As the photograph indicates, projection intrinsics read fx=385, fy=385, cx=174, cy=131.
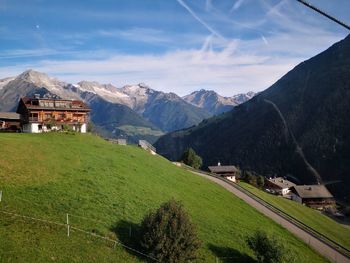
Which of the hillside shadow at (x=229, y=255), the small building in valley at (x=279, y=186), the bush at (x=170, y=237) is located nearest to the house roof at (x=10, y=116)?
the bush at (x=170, y=237)

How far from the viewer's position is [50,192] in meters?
43.0

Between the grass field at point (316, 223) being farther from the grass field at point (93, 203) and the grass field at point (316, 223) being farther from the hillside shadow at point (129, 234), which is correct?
the hillside shadow at point (129, 234)

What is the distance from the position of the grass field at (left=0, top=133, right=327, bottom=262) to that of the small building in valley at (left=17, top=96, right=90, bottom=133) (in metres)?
17.0

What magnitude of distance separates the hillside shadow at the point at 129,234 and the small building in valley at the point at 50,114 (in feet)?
174

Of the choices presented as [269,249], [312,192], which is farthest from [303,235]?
[312,192]

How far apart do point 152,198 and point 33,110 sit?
5231 centimetres

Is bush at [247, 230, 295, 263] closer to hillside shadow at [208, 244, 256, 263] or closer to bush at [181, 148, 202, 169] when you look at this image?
hillside shadow at [208, 244, 256, 263]

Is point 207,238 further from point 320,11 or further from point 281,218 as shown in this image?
point 320,11

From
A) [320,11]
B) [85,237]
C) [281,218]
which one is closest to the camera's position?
[320,11]

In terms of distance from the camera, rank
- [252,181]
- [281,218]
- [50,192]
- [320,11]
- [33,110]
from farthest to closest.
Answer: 1. [252,181]
2. [33,110]
3. [281,218]
4. [50,192]
5. [320,11]

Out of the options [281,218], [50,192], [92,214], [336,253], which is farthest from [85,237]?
[281,218]

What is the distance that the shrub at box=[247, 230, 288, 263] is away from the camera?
128 ft

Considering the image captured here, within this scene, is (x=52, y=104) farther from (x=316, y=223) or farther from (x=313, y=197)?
(x=313, y=197)

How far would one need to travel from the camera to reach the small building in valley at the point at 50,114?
9219 centimetres
